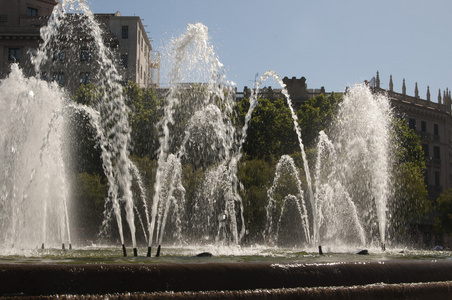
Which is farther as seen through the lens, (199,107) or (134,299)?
(199,107)

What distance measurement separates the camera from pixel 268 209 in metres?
28.2

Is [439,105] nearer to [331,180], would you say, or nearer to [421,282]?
[331,180]

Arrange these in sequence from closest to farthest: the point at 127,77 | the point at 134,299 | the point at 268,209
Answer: the point at 134,299 < the point at 268,209 < the point at 127,77

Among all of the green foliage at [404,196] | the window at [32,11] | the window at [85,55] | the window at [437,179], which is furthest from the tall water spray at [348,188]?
the window at [32,11]

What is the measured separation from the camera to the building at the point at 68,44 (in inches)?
1866

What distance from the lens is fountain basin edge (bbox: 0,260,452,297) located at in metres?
5.27

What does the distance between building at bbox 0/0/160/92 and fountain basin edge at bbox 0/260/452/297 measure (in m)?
40.4

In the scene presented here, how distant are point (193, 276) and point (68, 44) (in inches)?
1793

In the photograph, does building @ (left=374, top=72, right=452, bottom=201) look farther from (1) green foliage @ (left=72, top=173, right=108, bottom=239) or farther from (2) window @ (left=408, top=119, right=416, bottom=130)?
(1) green foliage @ (left=72, top=173, right=108, bottom=239)

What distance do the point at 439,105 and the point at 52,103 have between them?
45.6 m

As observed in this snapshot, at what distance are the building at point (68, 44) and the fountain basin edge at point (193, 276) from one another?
1591 inches

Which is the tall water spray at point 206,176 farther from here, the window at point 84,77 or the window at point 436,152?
the window at point 436,152

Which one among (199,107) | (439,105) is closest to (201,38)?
(199,107)

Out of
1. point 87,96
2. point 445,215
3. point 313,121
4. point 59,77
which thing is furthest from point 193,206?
point 59,77
